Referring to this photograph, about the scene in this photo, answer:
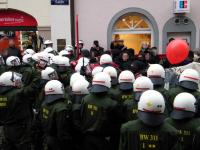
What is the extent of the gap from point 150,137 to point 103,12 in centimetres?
1216

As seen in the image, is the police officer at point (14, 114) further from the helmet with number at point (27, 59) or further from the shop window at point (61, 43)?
the shop window at point (61, 43)

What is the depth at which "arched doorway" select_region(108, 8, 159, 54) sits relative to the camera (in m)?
15.8

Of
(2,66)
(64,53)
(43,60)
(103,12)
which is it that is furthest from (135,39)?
(43,60)

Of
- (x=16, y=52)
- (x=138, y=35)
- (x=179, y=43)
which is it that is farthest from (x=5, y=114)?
(x=138, y=35)

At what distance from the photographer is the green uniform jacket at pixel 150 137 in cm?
418

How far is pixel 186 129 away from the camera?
464 cm

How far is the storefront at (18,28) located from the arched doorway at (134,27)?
326cm

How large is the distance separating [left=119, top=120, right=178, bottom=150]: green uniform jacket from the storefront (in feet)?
32.1

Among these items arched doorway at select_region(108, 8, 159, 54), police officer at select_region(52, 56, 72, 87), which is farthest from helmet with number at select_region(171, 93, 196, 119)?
arched doorway at select_region(108, 8, 159, 54)

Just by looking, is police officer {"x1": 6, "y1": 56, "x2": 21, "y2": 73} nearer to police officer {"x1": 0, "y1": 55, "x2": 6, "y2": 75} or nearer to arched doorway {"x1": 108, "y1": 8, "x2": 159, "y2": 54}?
police officer {"x1": 0, "y1": 55, "x2": 6, "y2": 75}

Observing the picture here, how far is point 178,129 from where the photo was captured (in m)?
4.65

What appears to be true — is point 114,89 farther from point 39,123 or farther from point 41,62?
point 41,62

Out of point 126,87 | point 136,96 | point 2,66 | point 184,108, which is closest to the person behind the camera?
point 184,108

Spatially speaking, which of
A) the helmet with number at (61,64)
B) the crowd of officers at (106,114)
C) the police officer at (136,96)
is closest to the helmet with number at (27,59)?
the helmet with number at (61,64)
